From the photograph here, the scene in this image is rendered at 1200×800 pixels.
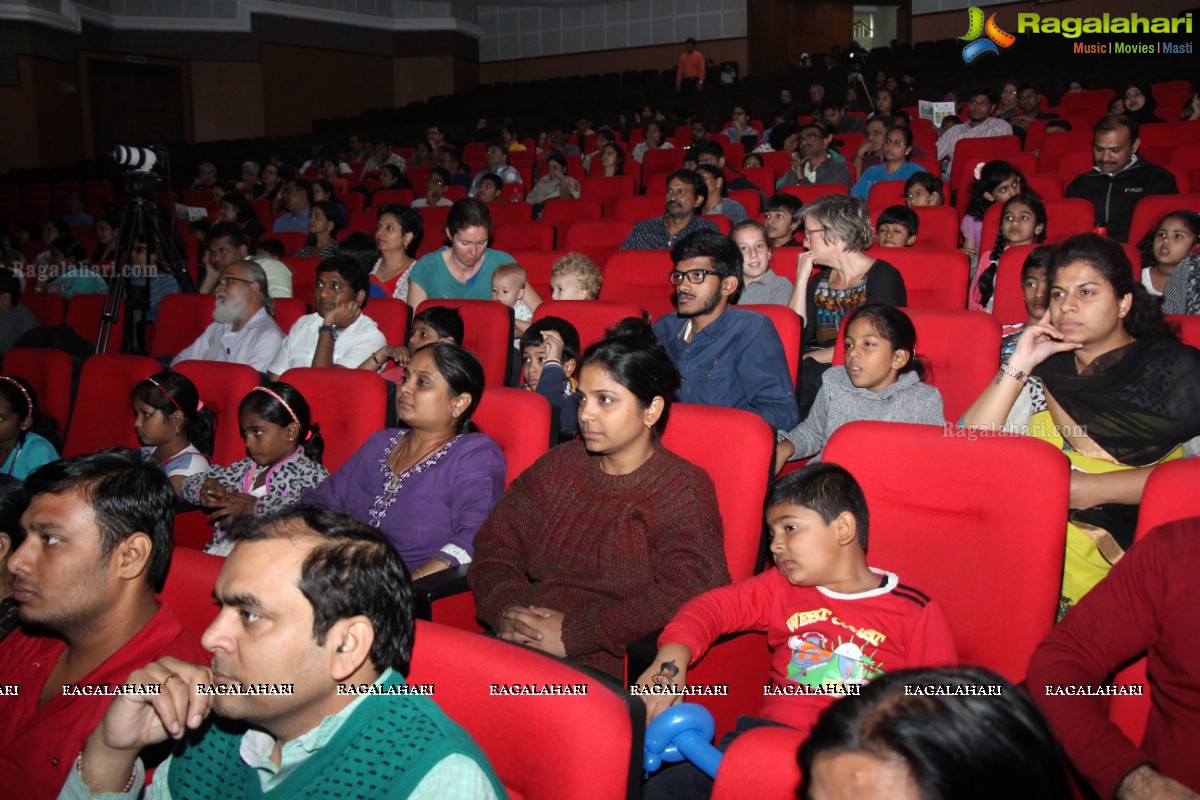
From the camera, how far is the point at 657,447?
1.83 meters

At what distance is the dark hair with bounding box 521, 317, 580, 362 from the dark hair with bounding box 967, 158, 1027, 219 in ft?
7.80

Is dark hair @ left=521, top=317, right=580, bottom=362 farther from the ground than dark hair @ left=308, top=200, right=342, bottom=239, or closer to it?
closer to it

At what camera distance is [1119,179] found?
13.9 ft

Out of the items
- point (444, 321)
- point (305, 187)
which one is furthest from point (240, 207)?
point (444, 321)

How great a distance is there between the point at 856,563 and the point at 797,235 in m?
3.60

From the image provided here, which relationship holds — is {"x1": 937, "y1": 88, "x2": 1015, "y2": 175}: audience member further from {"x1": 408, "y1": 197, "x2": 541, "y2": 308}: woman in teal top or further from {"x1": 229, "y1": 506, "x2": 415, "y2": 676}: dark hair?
{"x1": 229, "y1": 506, "x2": 415, "y2": 676}: dark hair

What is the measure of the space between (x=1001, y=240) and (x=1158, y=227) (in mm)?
600

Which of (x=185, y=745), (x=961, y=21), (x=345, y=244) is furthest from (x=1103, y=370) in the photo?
(x=961, y=21)

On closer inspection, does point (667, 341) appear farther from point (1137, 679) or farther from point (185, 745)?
point (185, 745)

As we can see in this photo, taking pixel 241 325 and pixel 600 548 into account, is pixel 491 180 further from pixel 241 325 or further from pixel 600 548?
pixel 600 548

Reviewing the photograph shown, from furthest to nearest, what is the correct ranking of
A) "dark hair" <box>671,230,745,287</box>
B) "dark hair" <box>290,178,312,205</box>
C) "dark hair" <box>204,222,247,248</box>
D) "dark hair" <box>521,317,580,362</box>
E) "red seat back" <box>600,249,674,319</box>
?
1. "dark hair" <box>290,178,312,205</box>
2. "dark hair" <box>204,222,247,248</box>
3. "red seat back" <box>600,249,674,319</box>
4. "dark hair" <box>521,317,580,362</box>
5. "dark hair" <box>671,230,745,287</box>

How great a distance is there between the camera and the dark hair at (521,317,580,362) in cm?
283

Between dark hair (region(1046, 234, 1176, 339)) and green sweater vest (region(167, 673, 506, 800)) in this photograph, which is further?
dark hair (region(1046, 234, 1176, 339))

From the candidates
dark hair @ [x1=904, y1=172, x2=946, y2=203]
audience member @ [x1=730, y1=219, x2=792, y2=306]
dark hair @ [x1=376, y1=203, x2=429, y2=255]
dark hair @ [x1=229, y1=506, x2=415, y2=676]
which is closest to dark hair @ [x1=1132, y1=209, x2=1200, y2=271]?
audience member @ [x1=730, y1=219, x2=792, y2=306]
